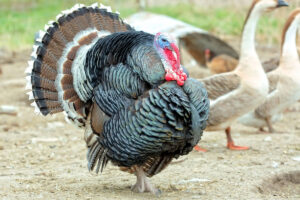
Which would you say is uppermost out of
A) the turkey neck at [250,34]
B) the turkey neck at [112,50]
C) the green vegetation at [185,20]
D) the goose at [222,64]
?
the turkey neck at [112,50]

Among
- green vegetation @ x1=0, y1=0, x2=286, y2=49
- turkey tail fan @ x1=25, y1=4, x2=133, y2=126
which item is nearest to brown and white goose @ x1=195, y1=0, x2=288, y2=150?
turkey tail fan @ x1=25, y1=4, x2=133, y2=126

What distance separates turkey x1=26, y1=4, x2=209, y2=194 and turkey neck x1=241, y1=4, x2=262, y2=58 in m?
2.36

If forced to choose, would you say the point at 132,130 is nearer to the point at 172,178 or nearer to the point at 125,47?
the point at 125,47

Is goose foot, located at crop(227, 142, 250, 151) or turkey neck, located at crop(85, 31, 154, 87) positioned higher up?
A: turkey neck, located at crop(85, 31, 154, 87)

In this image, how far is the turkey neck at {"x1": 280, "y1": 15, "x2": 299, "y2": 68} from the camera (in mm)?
8141

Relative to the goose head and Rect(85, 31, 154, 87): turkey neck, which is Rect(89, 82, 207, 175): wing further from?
the goose head

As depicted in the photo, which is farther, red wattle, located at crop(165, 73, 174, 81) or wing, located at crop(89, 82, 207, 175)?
red wattle, located at crop(165, 73, 174, 81)

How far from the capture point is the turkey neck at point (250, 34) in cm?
Result: 740

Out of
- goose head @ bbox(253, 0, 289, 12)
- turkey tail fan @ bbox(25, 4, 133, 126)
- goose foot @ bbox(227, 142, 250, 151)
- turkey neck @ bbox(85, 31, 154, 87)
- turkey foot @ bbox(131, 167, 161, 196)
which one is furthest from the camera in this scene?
goose head @ bbox(253, 0, 289, 12)

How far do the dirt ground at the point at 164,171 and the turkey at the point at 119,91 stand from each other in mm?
380

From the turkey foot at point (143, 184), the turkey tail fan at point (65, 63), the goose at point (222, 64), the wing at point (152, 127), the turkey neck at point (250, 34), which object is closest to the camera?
the wing at point (152, 127)

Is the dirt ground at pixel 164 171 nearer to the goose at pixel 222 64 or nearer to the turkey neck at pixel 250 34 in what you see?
the turkey neck at pixel 250 34

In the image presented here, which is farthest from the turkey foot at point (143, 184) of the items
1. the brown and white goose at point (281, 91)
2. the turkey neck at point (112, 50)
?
the brown and white goose at point (281, 91)

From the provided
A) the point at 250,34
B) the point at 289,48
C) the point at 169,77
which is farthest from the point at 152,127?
the point at 289,48
